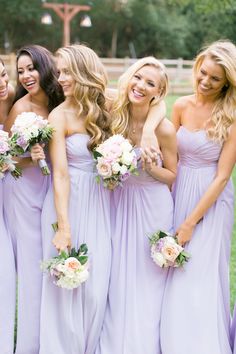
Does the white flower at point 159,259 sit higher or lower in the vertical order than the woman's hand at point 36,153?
lower

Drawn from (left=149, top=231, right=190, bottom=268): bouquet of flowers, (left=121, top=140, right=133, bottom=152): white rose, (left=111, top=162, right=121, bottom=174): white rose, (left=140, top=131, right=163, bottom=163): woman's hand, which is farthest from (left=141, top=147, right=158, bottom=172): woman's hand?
(left=149, top=231, right=190, bottom=268): bouquet of flowers

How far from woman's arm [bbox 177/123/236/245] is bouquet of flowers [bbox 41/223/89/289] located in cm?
79

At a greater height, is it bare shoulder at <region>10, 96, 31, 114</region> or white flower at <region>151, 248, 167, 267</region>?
bare shoulder at <region>10, 96, 31, 114</region>

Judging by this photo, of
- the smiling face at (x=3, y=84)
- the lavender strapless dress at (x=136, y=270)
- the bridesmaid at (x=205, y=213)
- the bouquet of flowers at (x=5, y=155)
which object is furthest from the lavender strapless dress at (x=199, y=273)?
the smiling face at (x=3, y=84)

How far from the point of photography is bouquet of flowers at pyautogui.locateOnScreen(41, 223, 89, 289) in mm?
3786

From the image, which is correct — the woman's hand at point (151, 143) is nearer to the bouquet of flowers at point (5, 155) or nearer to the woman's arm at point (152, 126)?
the woman's arm at point (152, 126)

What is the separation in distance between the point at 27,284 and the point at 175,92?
20.7 m

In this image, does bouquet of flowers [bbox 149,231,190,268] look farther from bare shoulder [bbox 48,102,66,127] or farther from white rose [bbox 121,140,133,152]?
bare shoulder [bbox 48,102,66,127]

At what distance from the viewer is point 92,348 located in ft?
13.7

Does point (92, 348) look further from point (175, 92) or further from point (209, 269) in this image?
point (175, 92)

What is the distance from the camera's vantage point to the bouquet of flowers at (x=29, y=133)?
3783 millimetres

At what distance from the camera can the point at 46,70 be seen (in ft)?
14.0

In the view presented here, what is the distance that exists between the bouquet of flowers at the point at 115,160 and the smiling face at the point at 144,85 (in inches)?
13.8

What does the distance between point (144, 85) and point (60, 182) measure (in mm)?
962
